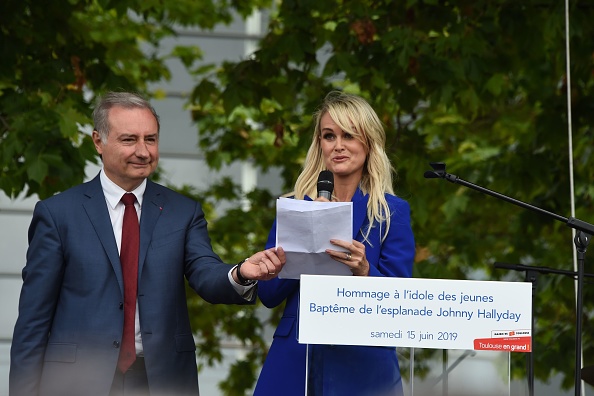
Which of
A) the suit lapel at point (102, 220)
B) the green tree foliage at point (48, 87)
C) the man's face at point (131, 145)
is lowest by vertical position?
the suit lapel at point (102, 220)

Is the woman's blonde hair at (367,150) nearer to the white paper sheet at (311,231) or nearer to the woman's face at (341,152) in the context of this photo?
the woman's face at (341,152)

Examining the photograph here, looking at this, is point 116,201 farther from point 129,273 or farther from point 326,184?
point 326,184

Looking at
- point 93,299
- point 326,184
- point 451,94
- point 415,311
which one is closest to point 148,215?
point 93,299

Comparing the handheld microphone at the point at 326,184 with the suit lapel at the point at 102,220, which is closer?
the handheld microphone at the point at 326,184

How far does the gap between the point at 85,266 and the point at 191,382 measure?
559 millimetres

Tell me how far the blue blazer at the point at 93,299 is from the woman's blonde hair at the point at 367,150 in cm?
48

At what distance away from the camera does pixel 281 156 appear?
8.80 metres

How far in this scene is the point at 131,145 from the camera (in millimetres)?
3928

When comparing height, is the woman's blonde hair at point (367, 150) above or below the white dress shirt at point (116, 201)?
above

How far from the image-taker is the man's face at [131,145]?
12.9ft

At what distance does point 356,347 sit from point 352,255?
0.40 metres

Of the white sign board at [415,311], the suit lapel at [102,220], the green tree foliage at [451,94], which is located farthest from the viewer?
the green tree foliage at [451,94]

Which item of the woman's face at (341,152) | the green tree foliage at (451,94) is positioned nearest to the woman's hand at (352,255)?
the woman's face at (341,152)

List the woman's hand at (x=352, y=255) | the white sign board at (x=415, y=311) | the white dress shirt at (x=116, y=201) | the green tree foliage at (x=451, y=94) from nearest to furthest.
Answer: the white sign board at (x=415, y=311)
the woman's hand at (x=352, y=255)
the white dress shirt at (x=116, y=201)
the green tree foliage at (x=451, y=94)
